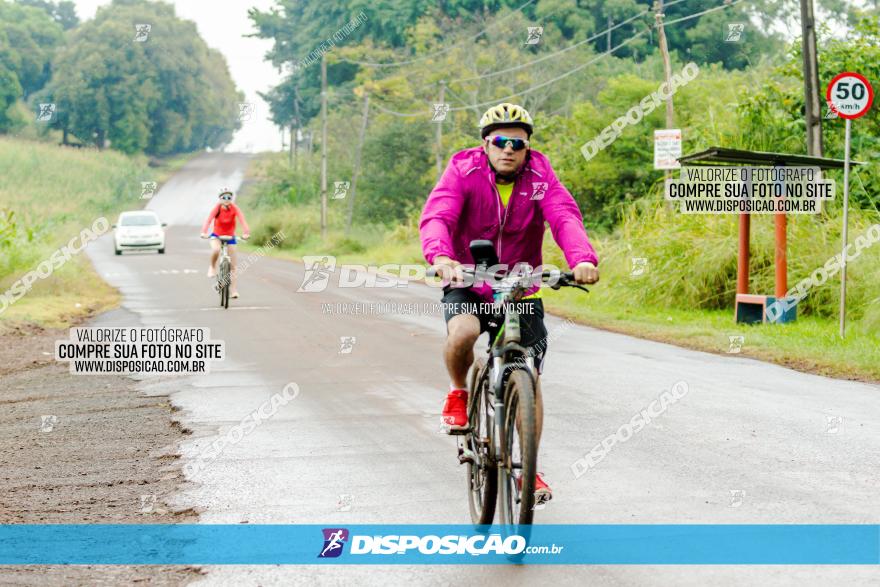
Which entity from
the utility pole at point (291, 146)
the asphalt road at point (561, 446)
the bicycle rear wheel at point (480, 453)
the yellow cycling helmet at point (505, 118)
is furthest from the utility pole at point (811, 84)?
the utility pole at point (291, 146)

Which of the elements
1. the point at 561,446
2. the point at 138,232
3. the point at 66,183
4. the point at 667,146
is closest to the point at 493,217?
the point at 561,446

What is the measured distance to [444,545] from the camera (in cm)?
615

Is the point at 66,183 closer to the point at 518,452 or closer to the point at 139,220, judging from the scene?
the point at 139,220

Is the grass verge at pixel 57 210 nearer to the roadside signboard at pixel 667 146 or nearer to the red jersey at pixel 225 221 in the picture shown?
the red jersey at pixel 225 221

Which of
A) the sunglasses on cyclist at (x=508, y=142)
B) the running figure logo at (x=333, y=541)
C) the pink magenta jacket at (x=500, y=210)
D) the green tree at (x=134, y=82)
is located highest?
the green tree at (x=134, y=82)

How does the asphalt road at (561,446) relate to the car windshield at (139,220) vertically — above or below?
below

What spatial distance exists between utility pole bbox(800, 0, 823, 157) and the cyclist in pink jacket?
48.5ft

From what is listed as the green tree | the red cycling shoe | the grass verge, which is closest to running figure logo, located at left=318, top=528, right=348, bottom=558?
the red cycling shoe

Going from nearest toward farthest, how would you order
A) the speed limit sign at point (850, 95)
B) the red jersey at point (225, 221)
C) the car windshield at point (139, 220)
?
the speed limit sign at point (850, 95), the red jersey at point (225, 221), the car windshield at point (139, 220)

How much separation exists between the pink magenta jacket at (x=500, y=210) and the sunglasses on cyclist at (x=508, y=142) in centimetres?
14

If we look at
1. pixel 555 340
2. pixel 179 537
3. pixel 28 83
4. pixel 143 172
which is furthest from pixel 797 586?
pixel 28 83

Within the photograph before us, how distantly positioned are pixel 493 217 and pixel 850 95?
33.8 ft

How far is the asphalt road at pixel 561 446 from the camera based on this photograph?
655cm

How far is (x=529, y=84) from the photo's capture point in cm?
5909
